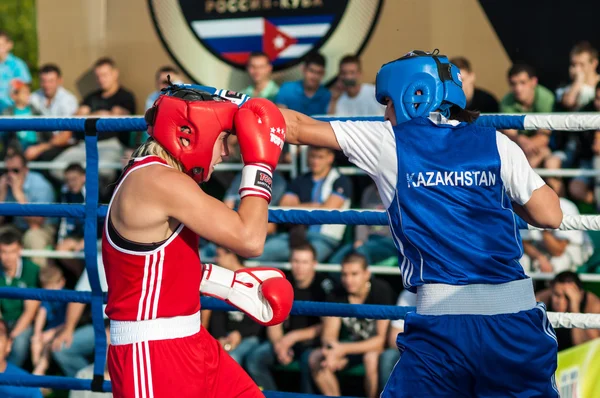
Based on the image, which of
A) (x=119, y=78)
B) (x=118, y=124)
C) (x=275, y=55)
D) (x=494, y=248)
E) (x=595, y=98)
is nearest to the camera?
(x=494, y=248)

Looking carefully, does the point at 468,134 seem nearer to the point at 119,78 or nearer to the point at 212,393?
the point at 212,393

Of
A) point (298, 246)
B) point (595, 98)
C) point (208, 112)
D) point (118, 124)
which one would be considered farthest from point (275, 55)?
point (208, 112)

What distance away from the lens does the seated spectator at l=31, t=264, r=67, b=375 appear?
5.87 m

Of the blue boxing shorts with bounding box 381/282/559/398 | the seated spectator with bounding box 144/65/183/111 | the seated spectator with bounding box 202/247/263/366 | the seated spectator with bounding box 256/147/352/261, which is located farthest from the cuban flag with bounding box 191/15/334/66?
the blue boxing shorts with bounding box 381/282/559/398

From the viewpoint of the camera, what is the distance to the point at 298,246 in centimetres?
526

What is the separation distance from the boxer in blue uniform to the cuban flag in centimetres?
416

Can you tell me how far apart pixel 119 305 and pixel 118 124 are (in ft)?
3.77

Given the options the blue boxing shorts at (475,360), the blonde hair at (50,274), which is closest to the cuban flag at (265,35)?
the blonde hair at (50,274)

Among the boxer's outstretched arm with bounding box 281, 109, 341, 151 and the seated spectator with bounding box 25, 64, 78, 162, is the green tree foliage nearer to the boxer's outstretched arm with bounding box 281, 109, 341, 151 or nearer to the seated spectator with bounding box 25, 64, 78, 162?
the seated spectator with bounding box 25, 64, 78, 162

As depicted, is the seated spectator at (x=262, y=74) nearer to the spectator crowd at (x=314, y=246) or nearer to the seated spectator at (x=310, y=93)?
the spectator crowd at (x=314, y=246)

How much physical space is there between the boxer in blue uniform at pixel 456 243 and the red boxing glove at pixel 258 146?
0.27 m

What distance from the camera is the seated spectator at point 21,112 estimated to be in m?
7.02

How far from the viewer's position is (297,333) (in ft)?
17.1

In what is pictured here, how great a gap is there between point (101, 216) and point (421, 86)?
1.64 m
